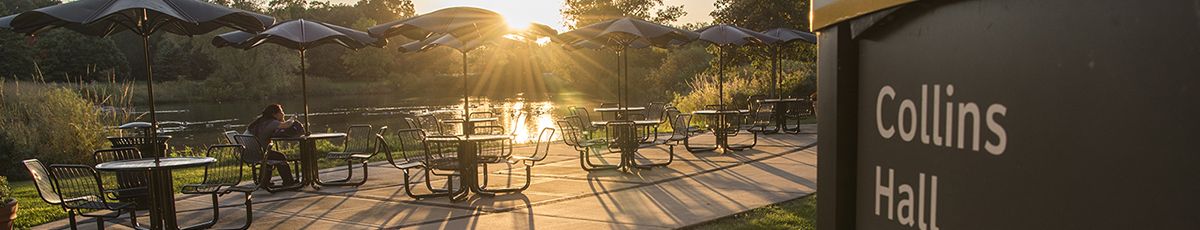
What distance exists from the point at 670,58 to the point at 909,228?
128 feet

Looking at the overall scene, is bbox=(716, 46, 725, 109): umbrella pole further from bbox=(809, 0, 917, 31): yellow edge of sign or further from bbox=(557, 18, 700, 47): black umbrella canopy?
bbox=(809, 0, 917, 31): yellow edge of sign

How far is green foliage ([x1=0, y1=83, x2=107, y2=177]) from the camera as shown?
1153 cm

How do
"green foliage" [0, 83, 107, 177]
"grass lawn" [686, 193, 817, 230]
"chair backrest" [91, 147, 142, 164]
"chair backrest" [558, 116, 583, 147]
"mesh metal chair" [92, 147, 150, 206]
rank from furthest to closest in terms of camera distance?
"green foliage" [0, 83, 107, 177] < "chair backrest" [558, 116, 583, 147] < "chair backrest" [91, 147, 142, 164] < "mesh metal chair" [92, 147, 150, 206] < "grass lawn" [686, 193, 817, 230]

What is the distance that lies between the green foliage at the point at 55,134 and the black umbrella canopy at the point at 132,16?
6.03 m

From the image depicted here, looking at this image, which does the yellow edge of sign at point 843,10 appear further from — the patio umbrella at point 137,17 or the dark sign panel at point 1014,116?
the patio umbrella at point 137,17

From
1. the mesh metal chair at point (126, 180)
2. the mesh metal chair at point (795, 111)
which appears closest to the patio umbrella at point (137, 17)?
the mesh metal chair at point (126, 180)

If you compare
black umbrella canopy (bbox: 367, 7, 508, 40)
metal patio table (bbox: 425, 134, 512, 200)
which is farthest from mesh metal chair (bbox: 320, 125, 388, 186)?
black umbrella canopy (bbox: 367, 7, 508, 40)

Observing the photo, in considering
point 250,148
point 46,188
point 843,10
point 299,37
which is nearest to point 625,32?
point 299,37

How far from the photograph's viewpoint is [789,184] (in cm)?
798

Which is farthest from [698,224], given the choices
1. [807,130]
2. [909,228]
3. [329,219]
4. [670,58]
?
[670,58]

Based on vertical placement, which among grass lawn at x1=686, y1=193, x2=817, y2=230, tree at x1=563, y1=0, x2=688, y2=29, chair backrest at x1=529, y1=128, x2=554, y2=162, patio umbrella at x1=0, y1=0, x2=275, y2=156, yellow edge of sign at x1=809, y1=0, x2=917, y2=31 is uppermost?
tree at x1=563, y1=0, x2=688, y2=29

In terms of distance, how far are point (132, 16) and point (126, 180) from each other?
1.30 meters

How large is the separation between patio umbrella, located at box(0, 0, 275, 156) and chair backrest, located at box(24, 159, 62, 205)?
73 cm

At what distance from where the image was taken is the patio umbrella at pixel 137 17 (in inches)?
215
